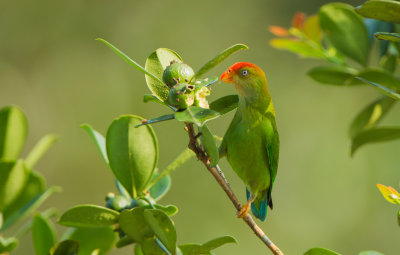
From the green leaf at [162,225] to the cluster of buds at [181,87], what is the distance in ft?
0.84

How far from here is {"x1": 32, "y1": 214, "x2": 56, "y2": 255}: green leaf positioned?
1.45m

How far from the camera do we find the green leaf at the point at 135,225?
123cm

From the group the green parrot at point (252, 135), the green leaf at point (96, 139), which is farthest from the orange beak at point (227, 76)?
the green leaf at point (96, 139)

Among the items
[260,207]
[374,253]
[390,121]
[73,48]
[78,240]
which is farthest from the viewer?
[73,48]

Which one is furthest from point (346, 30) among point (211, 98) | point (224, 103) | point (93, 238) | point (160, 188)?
point (211, 98)

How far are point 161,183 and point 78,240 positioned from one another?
0.30 m

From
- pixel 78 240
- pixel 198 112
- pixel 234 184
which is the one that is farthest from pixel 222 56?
pixel 234 184

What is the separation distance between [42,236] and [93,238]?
0.51 feet

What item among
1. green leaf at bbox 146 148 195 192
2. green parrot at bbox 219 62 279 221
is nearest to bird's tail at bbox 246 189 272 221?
green parrot at bbox 219 62 279 221

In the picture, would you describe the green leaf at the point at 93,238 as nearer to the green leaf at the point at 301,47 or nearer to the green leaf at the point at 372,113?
the green leaf at the point at 372,113

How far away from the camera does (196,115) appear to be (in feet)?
3.53

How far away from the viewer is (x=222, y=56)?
1105mm

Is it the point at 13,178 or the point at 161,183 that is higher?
the point at 13,178

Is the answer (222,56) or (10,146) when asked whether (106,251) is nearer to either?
(10,146)
